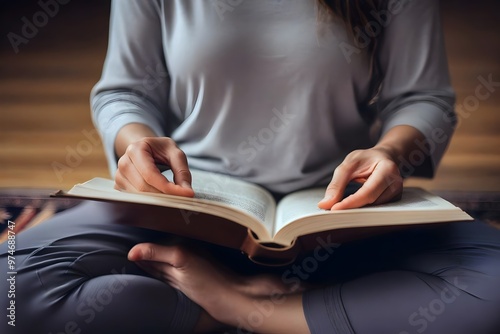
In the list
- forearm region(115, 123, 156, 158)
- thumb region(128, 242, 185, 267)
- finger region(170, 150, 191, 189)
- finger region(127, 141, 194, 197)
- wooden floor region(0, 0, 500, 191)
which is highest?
finger region(127, 141, 194, 197)

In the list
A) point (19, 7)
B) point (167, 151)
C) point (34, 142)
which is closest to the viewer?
point (167, 151)

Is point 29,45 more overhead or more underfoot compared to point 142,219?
more underfoot

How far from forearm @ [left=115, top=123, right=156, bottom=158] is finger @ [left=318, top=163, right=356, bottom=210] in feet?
A: 0.84

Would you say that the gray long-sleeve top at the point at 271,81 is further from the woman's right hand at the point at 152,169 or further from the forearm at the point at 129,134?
the woman's right hand at the point at 152,169

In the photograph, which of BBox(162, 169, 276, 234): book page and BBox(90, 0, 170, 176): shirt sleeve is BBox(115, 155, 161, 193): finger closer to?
BBox(162, 169, 276, 234): book page

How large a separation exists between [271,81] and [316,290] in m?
0.30

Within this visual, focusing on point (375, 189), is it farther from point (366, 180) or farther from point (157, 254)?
point (157, 254)

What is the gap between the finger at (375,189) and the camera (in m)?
0.57

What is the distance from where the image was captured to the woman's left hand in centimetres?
58

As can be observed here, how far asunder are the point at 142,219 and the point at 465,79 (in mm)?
1198

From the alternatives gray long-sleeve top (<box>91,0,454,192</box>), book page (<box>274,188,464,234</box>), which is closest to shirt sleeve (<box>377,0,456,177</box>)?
gray long-sleeve top (<box>91,0,454,192</box>)

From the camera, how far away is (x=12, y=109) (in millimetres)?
1521

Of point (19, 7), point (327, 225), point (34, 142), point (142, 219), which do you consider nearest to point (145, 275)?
point (142, 219)

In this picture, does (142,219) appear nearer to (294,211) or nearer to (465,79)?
(294,211)
